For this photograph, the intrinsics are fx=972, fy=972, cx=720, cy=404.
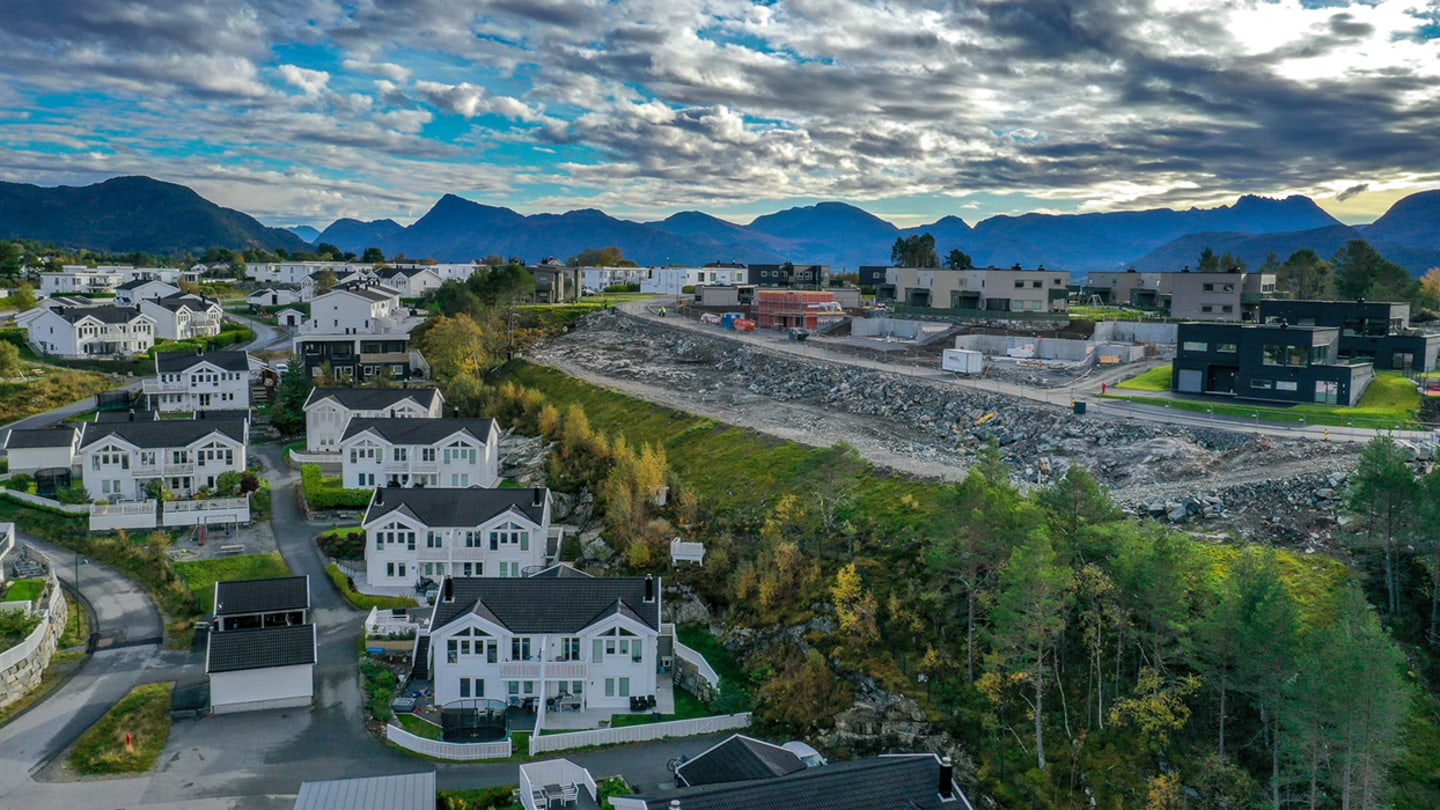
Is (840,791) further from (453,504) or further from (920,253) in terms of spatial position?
(920,253)

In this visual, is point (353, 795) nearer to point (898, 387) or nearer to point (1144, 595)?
point (1144, 595)

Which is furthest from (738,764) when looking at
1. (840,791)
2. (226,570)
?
(226,570)

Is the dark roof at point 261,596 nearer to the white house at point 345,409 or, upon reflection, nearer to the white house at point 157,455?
the white house at point 157,455

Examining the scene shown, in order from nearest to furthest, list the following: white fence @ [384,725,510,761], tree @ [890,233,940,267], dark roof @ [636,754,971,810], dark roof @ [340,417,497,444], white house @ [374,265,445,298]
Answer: dark roof @ [636,754,971,810], white fence @ [384,725,510,761], dark roof @ [340,417,497,444], white house @ [374,265,445,298], tree @ [890,233,940,267]

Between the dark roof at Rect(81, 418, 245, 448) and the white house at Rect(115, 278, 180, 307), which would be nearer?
the dark roof at Rect(81, 418, 245, 448)

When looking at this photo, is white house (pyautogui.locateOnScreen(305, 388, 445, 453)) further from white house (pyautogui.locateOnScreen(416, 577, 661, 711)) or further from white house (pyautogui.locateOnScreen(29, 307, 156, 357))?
white house (pyautogui.locateOnScreen(29, 307, 156, 357))

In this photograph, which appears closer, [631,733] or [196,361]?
[631,733]

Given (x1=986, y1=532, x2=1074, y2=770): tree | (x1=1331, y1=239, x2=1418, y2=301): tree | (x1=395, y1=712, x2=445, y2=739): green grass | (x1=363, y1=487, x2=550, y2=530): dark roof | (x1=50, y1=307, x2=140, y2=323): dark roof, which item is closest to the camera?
(x1=986, y1=532, x2=1074, y2=770): tree

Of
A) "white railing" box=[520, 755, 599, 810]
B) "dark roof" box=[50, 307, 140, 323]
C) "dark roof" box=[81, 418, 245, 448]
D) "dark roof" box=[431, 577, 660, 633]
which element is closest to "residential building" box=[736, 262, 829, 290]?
"dark roof" box=[50, 307, 140, 323]
